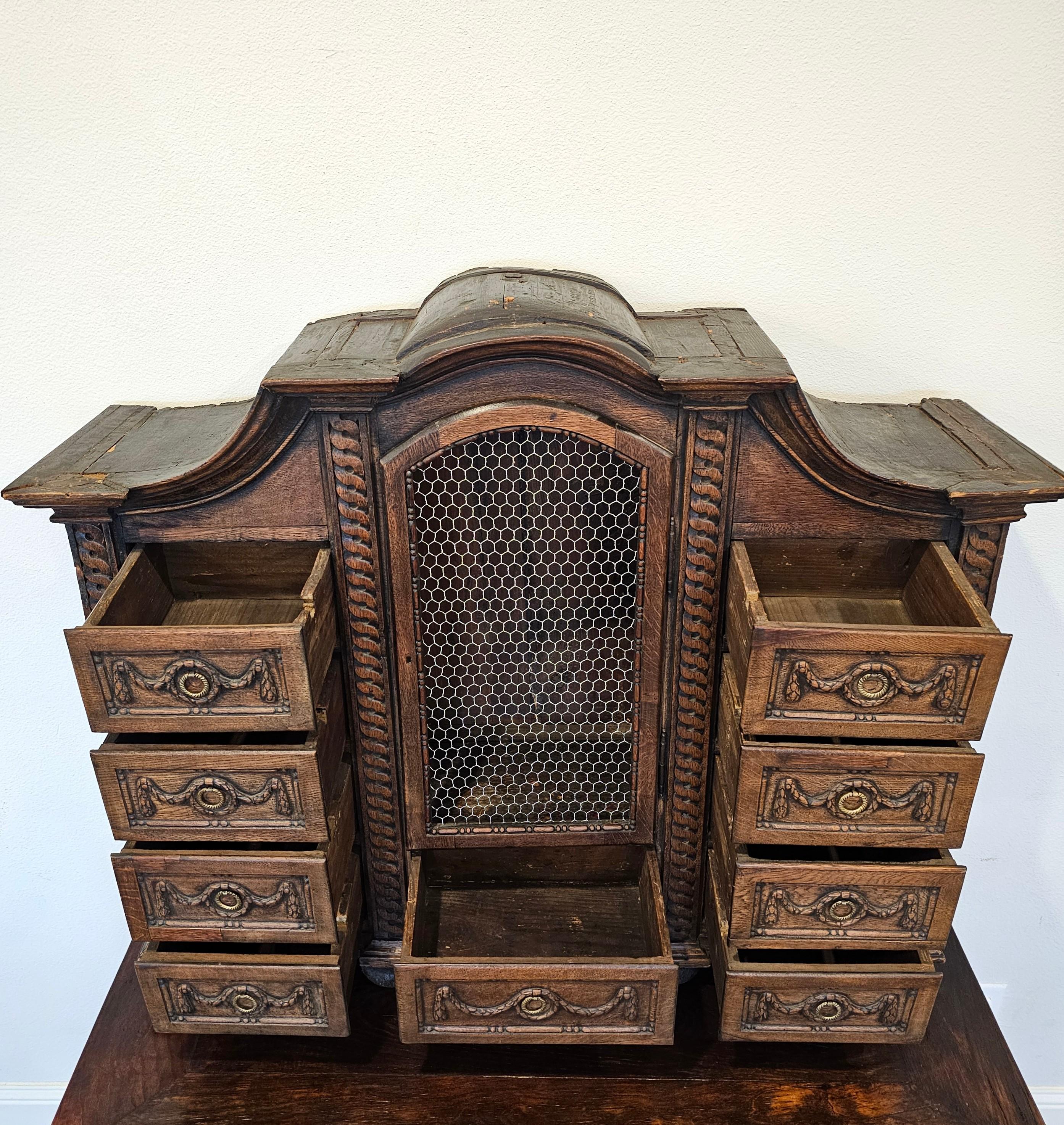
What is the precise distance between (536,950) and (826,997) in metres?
0.36

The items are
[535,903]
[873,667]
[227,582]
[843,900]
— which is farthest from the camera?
[535,903]

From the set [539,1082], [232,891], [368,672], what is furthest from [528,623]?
[539,1082]

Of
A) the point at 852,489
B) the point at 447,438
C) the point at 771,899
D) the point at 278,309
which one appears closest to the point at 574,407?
the point at 447,438

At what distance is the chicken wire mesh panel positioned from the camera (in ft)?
3.65

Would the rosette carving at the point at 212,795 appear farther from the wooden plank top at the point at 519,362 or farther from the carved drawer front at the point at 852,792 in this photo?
the carved drawer front at the point at 852,792

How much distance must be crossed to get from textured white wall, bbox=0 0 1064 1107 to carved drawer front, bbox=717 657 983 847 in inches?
20.3

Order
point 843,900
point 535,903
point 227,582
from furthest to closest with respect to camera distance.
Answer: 1. point 535,903
2. point 227,582
3. point 843,900

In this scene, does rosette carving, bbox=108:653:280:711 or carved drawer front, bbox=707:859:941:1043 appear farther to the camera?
carved drawer front, bbox=707:859:941:1043

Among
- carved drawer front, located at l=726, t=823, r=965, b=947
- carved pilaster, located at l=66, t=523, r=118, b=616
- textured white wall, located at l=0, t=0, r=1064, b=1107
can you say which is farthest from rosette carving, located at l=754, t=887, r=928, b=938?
carved pilaster, located at l=66, t=523, r=118, b=616

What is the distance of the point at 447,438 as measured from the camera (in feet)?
3.43

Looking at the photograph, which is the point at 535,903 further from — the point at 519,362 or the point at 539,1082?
the point at 519,362

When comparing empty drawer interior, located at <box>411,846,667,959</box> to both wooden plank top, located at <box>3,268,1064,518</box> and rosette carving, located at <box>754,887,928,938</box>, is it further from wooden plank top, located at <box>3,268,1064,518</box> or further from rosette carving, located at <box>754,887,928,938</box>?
wooden plank top, located at <box>3,268,1064,518</box>

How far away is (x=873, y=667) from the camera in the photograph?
988 millimetres

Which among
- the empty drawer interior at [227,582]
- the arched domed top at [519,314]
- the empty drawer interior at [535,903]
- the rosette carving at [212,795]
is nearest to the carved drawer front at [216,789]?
the rosette carving at [212,795]
